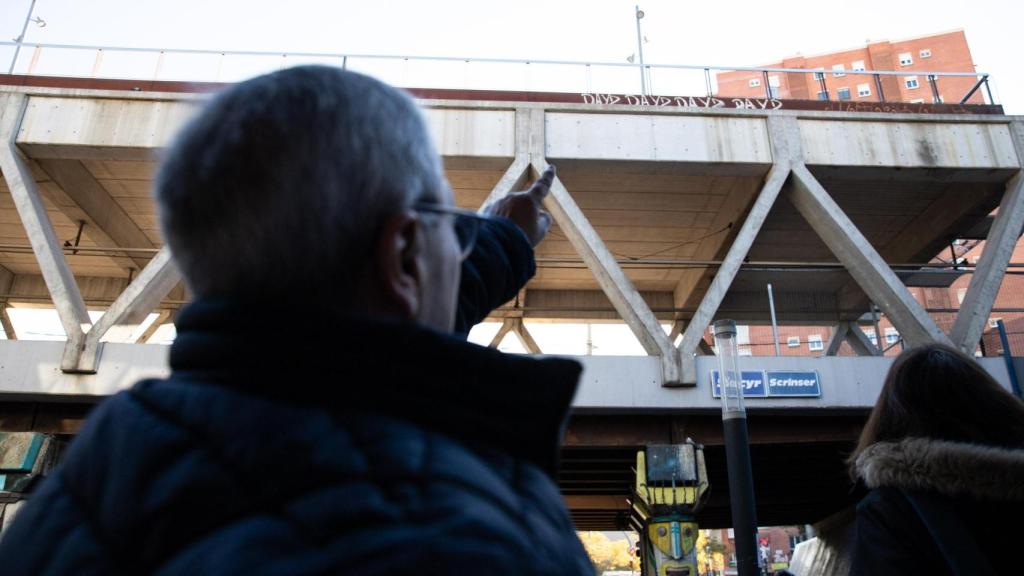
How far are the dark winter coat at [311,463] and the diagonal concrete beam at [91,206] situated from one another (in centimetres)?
1635

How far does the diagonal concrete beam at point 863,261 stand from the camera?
510 inches

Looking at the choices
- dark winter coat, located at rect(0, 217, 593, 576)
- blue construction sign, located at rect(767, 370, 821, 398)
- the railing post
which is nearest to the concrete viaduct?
blue construction sign, located at rect(767, 370, 821, 398)

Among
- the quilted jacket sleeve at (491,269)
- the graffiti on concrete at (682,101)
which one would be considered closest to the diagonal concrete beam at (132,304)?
the graffiti on concrete at (682,101)

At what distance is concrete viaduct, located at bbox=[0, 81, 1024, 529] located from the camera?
1239 cm

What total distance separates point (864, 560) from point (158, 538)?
2.49 metres

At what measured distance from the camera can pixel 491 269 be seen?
1.76 metres

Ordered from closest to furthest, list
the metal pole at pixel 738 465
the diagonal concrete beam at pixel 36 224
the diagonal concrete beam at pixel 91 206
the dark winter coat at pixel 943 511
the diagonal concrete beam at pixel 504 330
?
the dark winter coat at pixel 943 511
the metal pole at pixel 738 465
the diagonal concrete beam at pixel 36 224
the diagonal concrete beam at pixel 91 206
the diagonal concrete beam at pixel 504 330

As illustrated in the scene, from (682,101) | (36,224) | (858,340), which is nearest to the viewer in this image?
(36,224)

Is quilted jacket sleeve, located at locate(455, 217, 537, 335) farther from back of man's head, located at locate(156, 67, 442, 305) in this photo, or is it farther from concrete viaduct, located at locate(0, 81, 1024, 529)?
concrete viaduct, located at locate(0, 81, 1024, 529)

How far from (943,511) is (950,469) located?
147 millimetres

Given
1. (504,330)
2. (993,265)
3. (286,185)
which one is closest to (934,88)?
(993,265)

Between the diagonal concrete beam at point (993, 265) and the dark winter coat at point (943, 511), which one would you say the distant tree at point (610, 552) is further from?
the dark winter coat at point (943, 511)

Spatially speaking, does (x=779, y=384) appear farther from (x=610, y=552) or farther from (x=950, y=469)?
(x=610, y=552)

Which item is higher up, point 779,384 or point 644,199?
point 644,199
